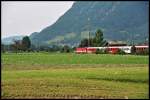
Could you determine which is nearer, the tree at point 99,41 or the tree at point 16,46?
the tree at point 16,46

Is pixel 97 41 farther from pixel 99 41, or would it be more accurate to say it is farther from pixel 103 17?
pixel 103 17

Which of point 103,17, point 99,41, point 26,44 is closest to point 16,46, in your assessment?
point 26,44

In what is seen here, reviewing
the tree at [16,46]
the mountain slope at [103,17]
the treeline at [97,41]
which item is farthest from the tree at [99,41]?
the tree at [16,46]

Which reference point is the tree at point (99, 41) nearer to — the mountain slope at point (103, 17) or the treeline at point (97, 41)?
the treeline at point (97, 41)

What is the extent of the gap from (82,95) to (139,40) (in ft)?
439

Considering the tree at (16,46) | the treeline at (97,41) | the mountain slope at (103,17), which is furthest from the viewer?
the treeline at (97,41)

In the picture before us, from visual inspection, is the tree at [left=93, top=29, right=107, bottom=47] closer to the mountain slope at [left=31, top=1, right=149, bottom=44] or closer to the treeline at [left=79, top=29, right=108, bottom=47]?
the treeline at [left=79, top=29, right=108, bottom=47]

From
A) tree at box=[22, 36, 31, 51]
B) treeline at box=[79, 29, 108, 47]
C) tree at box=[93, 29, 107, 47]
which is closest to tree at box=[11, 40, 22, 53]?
tree at box=[22, 36, 31, 51]

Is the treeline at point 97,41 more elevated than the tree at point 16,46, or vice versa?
the treeline at point 97,41

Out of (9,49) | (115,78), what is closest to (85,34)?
(9,49)

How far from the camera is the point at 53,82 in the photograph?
19.3 m

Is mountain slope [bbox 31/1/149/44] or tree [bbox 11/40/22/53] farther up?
mountain slope [bbox 31/1/149/44]

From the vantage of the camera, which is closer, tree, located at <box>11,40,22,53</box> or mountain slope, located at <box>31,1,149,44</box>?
mountain slope, located at <box>31,1,149,44</box>

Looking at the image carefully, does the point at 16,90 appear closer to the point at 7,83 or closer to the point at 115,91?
the point at 7,83
